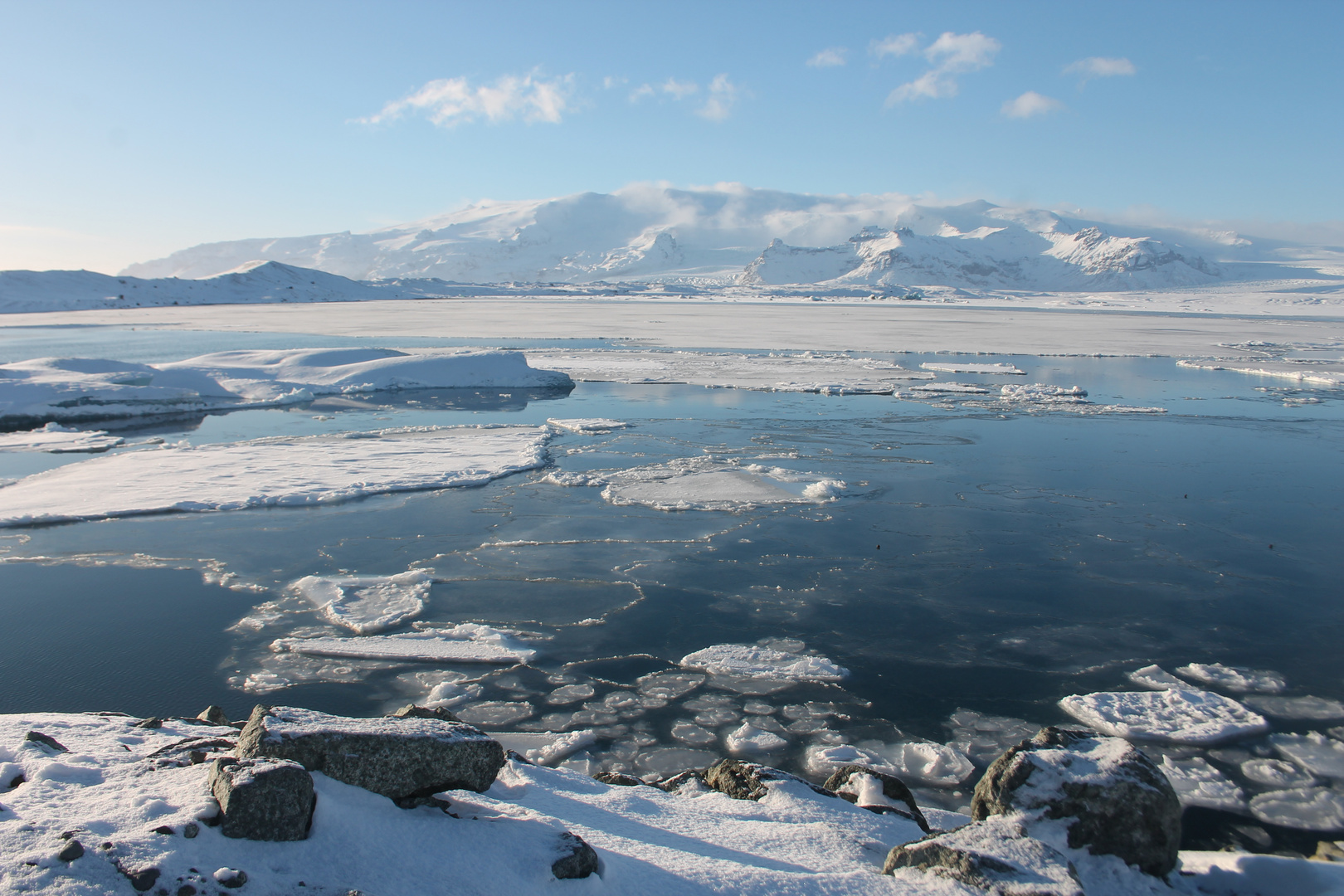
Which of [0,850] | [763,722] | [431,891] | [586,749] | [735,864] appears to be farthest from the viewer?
[763,722]

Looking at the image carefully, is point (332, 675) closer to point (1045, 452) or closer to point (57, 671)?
point (57, 671)

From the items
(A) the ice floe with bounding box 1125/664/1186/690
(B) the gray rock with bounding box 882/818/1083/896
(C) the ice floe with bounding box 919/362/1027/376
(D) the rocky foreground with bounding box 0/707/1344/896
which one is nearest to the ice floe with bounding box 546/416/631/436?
(A) the ice floe with bounding box 1125/664/1186/690

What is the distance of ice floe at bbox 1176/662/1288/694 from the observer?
4691 mm

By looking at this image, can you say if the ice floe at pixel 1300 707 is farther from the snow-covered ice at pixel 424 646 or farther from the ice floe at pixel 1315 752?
the snow-covered ice at pixel 424 646

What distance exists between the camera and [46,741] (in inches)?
111

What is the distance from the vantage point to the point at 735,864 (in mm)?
2557

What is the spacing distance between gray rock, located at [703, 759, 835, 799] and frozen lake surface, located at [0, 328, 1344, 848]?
1.39 feet

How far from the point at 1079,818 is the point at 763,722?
186 cm

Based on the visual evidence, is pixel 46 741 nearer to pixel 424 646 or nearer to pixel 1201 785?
pixel 424 646

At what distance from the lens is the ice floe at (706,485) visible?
845 cm

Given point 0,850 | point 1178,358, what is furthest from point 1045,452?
point 1178,358

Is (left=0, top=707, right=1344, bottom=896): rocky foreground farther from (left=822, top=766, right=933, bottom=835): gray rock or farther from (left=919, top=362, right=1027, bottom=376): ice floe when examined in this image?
(left=919, top=362, right=1027, bottom=376): ice floe

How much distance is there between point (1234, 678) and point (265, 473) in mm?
9472

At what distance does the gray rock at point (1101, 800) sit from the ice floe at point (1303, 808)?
1.30m
